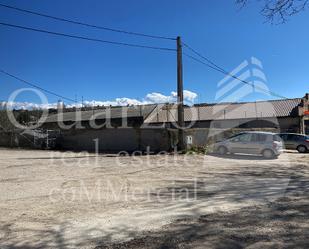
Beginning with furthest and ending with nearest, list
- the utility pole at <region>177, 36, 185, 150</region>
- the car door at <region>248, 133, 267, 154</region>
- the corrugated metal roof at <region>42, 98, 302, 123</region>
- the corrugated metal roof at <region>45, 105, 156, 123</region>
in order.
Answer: the corrugated metal roof at <region>42, 98, 302, 123</region> → the corrugated metal roof at <region>45, 105, 156, 123</region> → the utility pole at <region>177, 36, 185, 150</region> → the car door at <region>248, 133, 267, 154</region>

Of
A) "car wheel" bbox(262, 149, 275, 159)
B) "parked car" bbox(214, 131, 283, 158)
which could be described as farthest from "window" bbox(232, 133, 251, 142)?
"car wheel" bbox(262, 149, 275, 159)

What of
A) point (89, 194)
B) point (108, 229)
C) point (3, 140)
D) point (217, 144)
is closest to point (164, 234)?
point (108, 229)

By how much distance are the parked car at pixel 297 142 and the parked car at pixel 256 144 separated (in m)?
6.23

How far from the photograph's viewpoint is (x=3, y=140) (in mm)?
33812

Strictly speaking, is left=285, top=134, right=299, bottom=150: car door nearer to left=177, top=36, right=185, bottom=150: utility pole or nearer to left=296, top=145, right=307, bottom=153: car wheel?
left=296, top=145, right=307, bottom=153: car wheel

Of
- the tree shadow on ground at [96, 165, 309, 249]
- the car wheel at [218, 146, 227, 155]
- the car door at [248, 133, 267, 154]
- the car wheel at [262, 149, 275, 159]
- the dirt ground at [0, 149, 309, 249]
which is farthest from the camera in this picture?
the car wheel at [218, 146, 227, 155]

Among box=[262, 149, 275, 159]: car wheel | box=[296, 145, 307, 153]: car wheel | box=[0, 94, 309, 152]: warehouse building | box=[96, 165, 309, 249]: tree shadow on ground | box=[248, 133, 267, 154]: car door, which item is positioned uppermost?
box=[0, 94, 309, 152]: warehouse building

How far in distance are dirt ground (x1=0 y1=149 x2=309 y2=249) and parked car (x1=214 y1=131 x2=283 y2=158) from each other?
7743mm

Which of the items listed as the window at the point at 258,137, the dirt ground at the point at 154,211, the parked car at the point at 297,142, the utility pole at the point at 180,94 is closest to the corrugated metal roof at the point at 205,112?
the parked car at the point at 297,142

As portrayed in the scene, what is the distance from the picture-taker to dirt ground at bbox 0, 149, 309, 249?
529 centimetres

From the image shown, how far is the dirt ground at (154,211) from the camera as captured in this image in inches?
208

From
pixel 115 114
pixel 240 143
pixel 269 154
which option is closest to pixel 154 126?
pixel 240 143

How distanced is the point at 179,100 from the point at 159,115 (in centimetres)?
2873

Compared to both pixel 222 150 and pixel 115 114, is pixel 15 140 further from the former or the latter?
pixel 222 150
